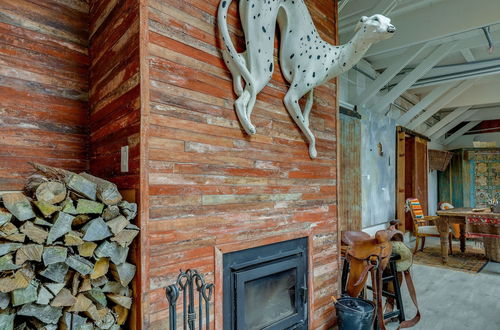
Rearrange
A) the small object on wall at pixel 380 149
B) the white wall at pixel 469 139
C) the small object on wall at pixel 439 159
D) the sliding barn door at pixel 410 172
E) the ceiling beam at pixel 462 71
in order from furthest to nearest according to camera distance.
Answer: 1. the white wall at pixel 469 139
2. the small object on wall at pixel 439 159
3. the sliding barn door at pixel 410 172
4. the small object on wall at pixel 380 149
5. the ceiling beam at pixel 462 71

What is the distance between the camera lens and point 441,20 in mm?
3486

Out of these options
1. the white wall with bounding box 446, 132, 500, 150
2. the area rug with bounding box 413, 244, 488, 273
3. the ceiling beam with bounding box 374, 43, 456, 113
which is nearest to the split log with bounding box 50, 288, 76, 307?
the ceiling beam with bounding box 374, 43, 456, 113

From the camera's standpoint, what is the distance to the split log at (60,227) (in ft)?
4.06

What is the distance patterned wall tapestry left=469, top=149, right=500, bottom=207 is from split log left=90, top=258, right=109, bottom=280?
31.0ft

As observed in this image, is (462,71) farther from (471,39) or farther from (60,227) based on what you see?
(60,227)

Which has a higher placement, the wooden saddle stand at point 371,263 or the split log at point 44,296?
the split log at point 44,296

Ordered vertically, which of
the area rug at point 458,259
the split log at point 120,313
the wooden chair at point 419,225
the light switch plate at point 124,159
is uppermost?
the light switch plate at point 124,159

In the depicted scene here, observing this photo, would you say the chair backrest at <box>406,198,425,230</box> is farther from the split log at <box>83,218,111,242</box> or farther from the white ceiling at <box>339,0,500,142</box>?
the split log at <box>83,218,111,242</box>

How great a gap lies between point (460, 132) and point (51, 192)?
10.2 metres

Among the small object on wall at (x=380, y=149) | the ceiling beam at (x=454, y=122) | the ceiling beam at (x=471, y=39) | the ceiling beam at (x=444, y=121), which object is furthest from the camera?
the ceiling beam at (x=454, y=122)

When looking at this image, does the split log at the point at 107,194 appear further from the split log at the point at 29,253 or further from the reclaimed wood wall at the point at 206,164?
the split log at the point at 29,253

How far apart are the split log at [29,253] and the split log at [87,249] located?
5.7 inches

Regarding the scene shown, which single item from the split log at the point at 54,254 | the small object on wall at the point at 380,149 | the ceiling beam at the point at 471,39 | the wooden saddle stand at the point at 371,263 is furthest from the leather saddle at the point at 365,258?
the small object on wall at the point at 380,149

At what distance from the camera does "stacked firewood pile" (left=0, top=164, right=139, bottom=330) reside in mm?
1180
